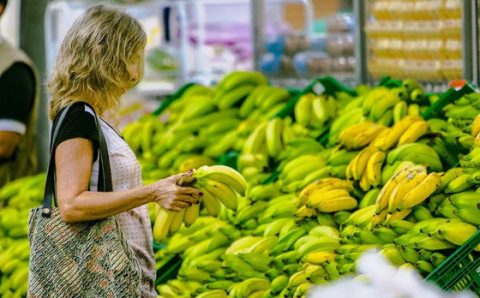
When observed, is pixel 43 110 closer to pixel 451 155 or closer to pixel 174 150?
pixel 174 150

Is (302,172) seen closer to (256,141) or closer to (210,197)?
(256,141)

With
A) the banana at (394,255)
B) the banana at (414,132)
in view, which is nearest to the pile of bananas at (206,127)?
the banana at (414,132)

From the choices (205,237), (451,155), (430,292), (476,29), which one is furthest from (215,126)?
(430,292)

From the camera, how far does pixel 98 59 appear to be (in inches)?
144

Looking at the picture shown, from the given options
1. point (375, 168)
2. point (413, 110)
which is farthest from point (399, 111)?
point (375, 168)

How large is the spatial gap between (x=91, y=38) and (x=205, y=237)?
80.0 inches

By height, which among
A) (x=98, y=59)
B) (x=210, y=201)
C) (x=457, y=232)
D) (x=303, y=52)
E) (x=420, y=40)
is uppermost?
(x=98, y=59)

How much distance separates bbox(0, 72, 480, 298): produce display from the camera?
4113 mm

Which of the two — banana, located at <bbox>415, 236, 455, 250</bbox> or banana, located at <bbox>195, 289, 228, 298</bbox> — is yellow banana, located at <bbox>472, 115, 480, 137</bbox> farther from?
banana, located at <bbox>195, 289, 228, 298</bbox>

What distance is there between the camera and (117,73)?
12.1 ft

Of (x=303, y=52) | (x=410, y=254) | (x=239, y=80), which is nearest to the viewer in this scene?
(x=410, y=254)

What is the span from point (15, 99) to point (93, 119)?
136 inches

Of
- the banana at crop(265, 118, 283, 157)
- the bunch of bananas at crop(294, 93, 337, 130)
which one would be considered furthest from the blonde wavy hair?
the bunch of bananas at crop(294, 93, 337, 130)

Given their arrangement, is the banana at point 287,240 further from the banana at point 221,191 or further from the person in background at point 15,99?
the person in background at point 15,99
